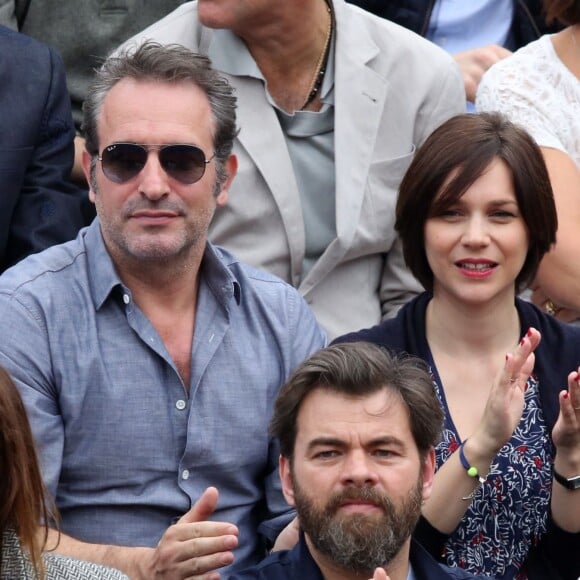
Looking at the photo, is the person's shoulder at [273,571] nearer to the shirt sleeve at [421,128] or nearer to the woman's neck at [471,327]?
the woman's neck at [471,327]

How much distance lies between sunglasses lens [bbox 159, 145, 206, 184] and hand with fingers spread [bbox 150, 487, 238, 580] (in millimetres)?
964

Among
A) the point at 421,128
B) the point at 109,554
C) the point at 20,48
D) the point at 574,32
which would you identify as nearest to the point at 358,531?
the point at 109,554

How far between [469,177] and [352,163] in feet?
2.06

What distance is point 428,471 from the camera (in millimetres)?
3736

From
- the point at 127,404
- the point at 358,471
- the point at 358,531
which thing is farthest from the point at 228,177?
the point at 358,531

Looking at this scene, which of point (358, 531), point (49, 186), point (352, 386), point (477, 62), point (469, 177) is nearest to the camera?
point (358, 531)

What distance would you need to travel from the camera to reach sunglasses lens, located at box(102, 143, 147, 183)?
402cm

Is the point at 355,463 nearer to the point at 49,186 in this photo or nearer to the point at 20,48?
the point at 49,186

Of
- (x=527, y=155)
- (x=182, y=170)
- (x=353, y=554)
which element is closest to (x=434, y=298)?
(x=527, y=155)

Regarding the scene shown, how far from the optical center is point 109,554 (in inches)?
146

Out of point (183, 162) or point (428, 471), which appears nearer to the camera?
point (428, 471)

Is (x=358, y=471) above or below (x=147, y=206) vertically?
below

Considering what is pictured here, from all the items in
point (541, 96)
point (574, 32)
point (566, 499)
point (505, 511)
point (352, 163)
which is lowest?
point (505, 511)

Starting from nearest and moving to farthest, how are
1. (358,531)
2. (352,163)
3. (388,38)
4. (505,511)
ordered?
(358,531) → (505,511) → (352,163) → (388,38)
